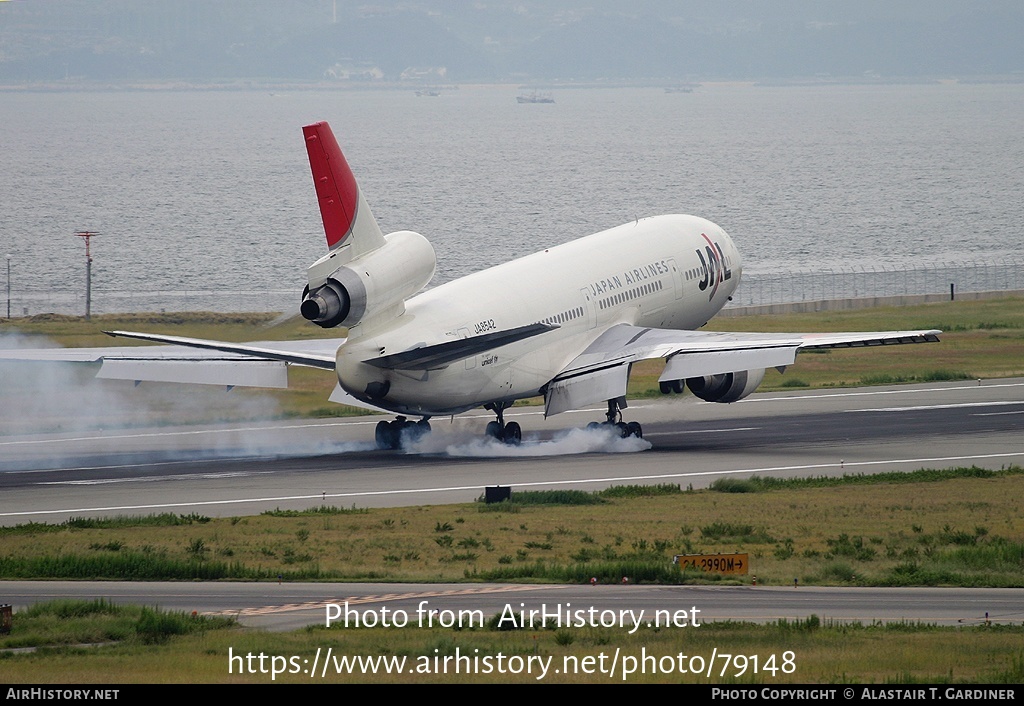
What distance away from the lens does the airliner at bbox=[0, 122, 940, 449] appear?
43938 mm

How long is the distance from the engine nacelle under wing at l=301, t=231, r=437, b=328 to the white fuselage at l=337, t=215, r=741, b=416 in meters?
1.19

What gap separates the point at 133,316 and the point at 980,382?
175 ft

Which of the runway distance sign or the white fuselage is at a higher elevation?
the white fuselage

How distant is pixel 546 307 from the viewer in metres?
53.7

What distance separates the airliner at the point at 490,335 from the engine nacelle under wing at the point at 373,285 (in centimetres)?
4

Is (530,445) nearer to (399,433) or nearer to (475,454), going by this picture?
(475,454)

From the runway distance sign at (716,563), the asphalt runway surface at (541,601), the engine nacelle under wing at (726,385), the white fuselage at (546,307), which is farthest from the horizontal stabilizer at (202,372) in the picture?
the runway distance sign at (716,563)

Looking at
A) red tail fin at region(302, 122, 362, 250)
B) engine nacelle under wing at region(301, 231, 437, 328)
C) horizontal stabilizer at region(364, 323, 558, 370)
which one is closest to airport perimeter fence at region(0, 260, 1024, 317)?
horizontal stabilizer at region(364, 323, 558, 370)

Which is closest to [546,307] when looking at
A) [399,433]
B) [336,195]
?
[399,433]

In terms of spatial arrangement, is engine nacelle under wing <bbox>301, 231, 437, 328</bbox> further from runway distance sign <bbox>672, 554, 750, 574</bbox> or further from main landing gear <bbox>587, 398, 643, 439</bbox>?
runway distance sign <bbox>672, 554, 750, 574</bbox>

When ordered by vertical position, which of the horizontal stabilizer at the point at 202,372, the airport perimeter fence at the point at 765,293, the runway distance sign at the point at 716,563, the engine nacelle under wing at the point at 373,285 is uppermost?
the airport perimeter fence at the point at 765,293

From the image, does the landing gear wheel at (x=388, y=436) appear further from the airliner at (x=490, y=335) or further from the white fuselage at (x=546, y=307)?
the white fuselage at (x=546, y=307)

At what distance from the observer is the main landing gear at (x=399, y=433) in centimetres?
5456
